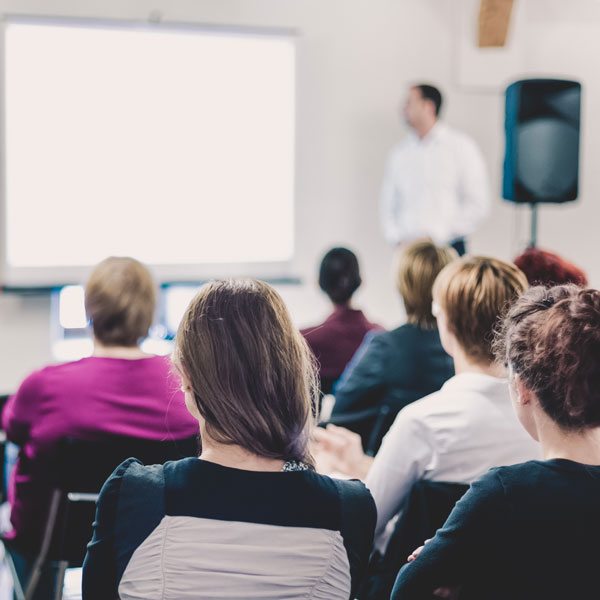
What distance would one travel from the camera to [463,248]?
4895mm

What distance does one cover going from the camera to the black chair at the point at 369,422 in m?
2.22

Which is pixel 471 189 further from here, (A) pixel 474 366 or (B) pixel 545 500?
(B) pixel 545 500

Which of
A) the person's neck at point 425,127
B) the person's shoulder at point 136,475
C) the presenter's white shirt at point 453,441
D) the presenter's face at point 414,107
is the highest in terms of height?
the presenter's face at point 414,107

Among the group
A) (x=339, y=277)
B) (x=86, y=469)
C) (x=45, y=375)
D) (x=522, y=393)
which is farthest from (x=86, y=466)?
(x=339, y=277)

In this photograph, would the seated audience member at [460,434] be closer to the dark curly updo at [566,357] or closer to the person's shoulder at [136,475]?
the dark curly updo at [566,357]

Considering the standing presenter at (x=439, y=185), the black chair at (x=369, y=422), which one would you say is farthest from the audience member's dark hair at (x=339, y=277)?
the standing presenter at (x=439, y=185)

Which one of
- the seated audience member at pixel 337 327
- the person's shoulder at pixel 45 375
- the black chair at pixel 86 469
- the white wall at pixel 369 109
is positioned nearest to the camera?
the black chair at pixel 86 469

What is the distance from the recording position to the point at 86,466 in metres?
1.63

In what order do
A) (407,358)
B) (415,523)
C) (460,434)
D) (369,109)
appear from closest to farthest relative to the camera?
(415,523) → (460,434) → (407,358) → (369,109)

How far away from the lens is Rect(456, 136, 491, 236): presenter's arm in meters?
4.86

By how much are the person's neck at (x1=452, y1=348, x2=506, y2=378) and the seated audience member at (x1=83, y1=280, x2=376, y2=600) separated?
0.64 metres

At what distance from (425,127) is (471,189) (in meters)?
0.47

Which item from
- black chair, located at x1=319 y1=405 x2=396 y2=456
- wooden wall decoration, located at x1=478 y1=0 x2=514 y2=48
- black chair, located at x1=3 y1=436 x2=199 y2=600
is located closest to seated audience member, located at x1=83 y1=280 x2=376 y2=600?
black chair, located at x1=3 y1=436 x2=199 y2=600

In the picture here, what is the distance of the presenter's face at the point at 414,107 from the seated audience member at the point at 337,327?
2.11 meters
